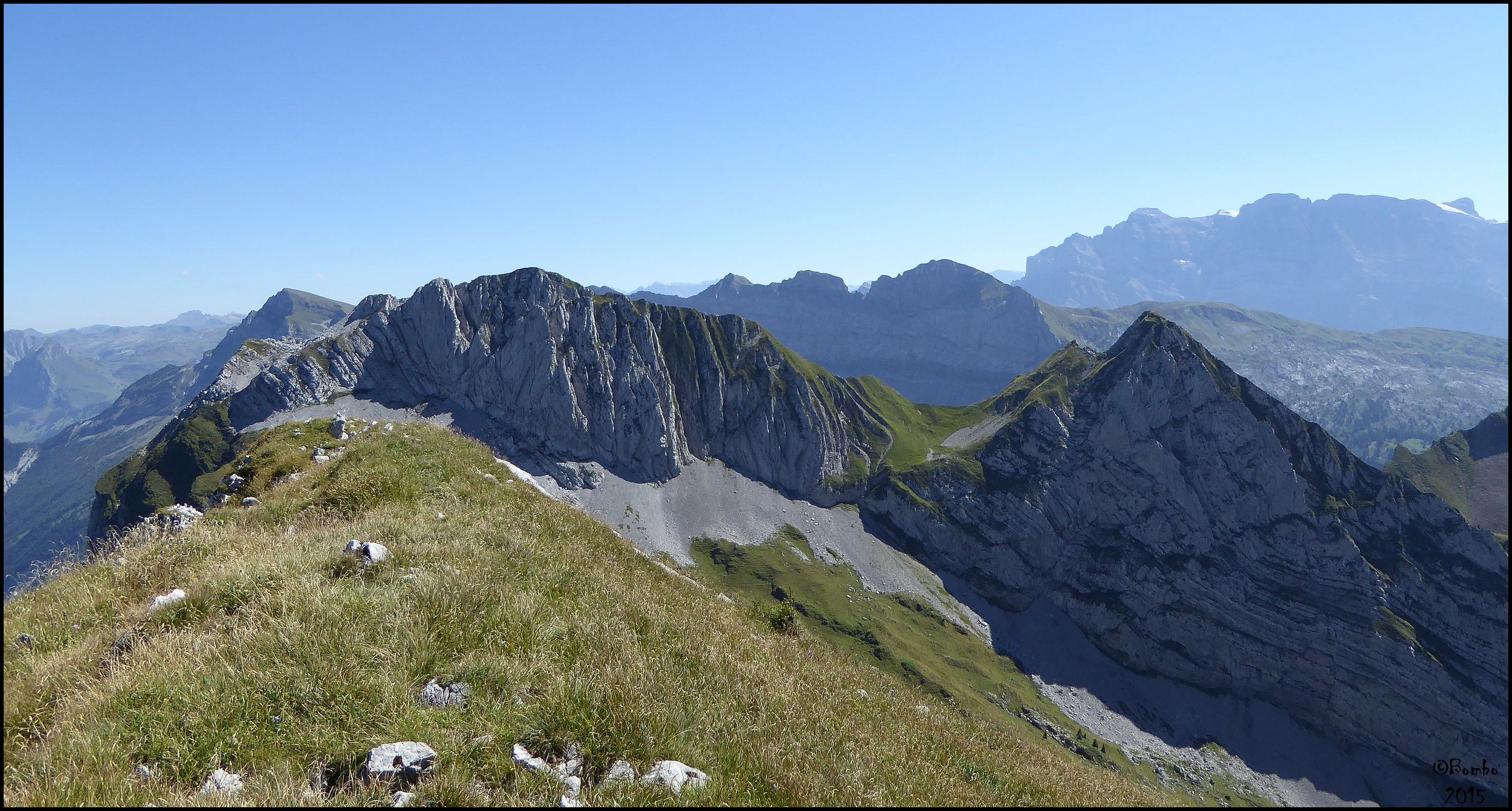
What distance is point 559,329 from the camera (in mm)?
174125

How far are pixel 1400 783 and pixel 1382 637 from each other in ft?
86.9

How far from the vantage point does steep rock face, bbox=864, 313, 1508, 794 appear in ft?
414

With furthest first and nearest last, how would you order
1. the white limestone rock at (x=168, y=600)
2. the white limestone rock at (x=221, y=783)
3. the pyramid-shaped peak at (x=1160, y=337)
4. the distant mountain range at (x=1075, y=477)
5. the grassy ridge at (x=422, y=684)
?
the pyramid-shaped peak at (x=1160, y=337)
the distant mountain range at (x=1075, y=477)
the white limestone rock at (x=168, y=600)
the grassy ridge at (x=422, y=684)
the white limestone rock at (x=221, y=783)

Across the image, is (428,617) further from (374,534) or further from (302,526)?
(302,526)

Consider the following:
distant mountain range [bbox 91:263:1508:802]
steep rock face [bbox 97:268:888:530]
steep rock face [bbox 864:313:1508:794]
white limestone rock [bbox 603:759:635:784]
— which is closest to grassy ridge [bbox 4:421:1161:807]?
white limestone rock [bbox 603:759:635:784]

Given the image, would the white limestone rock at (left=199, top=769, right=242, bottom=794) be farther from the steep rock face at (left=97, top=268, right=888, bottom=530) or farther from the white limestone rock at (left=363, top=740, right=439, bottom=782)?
the steep rock face at (left=97, top=268, right=888, bottom=530)

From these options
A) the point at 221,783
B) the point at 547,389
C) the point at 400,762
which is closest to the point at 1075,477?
the point at 547,389

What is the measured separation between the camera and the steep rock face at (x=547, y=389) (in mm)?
165500

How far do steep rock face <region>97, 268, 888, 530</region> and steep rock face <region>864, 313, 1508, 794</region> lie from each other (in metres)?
38.3

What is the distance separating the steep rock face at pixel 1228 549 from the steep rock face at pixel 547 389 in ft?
126

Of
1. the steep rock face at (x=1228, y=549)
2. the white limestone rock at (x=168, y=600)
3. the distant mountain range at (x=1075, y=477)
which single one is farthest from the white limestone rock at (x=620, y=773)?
the steep rock face at (x=1228, y=549)

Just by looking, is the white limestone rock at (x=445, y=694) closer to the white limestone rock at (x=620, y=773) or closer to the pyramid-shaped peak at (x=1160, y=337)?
the white limestone rock at (x=620, y=773)

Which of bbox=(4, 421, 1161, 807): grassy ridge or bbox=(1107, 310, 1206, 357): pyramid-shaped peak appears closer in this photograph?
bbox=(4, 421, 1161, 807): grassy ridge

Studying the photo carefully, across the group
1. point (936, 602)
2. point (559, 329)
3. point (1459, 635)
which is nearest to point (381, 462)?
point (936, 602)
